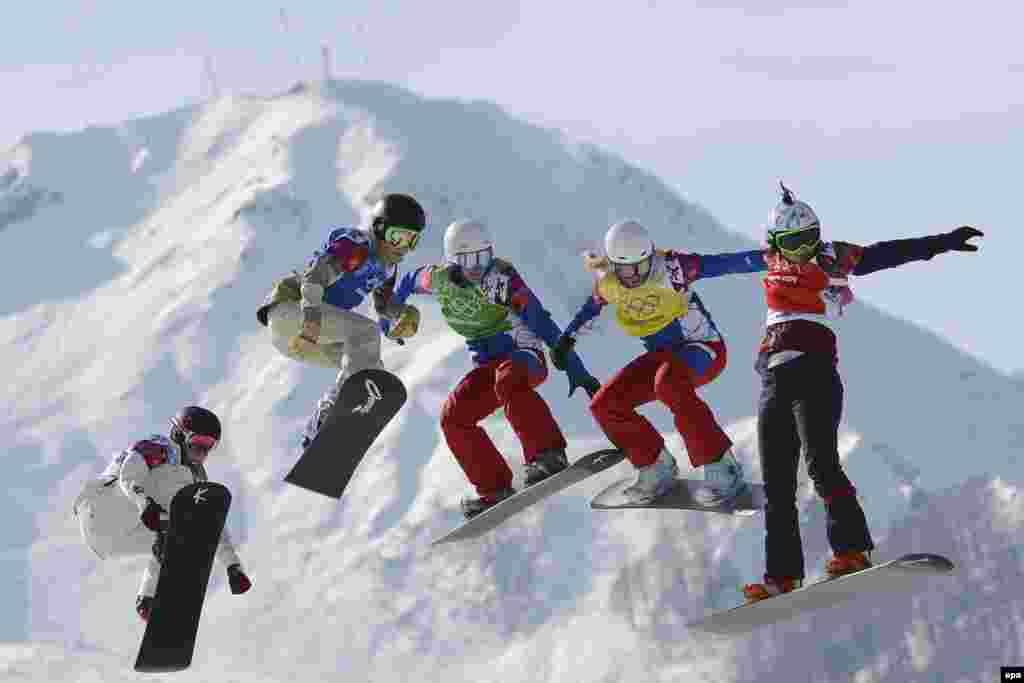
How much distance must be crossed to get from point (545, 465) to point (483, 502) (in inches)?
41.0

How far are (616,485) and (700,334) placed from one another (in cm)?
211

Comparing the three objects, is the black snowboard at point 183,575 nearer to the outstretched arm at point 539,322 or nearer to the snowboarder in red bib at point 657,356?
the outstretched arm at point 539,322

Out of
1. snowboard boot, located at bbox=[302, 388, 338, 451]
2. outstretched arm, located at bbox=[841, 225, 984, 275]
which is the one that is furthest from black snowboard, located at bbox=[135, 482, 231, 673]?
outstretched arm, located at bbox=[841, 225, 984, 275]

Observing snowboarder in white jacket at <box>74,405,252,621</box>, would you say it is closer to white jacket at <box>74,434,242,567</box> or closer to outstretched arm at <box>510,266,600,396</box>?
white jacket at <box>74,434,242,567</box>

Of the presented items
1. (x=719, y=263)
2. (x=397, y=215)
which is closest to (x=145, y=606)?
(x=397, y=215)

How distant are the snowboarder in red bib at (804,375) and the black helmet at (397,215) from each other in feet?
14.6

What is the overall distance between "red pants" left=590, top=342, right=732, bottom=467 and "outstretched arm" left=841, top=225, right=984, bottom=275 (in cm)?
222

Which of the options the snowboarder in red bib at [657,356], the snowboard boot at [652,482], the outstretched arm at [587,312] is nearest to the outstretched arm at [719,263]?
the snowboarder in red bib at [657,356]

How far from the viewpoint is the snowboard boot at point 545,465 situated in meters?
20.5

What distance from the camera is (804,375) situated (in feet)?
58.9

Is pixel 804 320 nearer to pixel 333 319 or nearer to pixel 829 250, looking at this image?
pixel 829 250

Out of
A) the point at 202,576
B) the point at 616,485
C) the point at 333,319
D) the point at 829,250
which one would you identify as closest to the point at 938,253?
the point at 829,250

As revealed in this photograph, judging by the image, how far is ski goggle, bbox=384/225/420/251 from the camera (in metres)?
20.7

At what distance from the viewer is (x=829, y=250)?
711 inches
